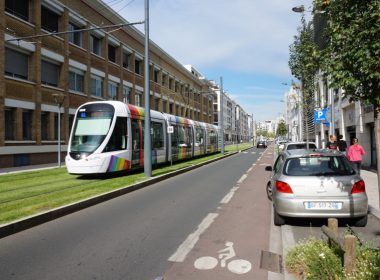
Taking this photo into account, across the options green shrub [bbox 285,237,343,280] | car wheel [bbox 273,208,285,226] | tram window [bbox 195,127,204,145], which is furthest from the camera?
tram window [bbox 195,127,204,145]

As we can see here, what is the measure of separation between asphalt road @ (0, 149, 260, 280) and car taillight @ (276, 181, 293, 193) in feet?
5.70

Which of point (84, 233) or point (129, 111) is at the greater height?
point (129, 111)

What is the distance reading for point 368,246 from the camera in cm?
491

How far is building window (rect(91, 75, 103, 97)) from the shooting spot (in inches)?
1318

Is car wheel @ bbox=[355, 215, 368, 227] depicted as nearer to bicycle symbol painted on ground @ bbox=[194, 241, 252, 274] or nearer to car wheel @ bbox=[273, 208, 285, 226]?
car wheel @ bbox=[273, 208, 285, 226]

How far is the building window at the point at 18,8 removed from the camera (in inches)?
943

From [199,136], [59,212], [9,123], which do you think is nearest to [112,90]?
[199,136]

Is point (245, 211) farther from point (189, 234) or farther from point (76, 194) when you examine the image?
point (76, 194)

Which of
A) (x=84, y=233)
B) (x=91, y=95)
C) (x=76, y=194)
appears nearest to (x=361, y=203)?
(x=84, y=233)

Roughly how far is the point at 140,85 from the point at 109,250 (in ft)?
128

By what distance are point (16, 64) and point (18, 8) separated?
133 inches

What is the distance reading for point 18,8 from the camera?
81.2 ft

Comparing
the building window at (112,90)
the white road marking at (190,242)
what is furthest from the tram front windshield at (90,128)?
the building window at (112,90)

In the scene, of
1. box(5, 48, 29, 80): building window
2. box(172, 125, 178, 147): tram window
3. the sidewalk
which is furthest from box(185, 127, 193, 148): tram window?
the sidewalk
